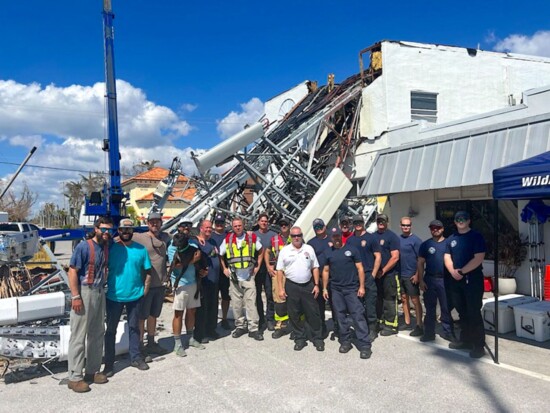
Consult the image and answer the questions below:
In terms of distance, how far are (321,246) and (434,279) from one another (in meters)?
1.64

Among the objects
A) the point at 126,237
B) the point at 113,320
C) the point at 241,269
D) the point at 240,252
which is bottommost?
the point at 113,320

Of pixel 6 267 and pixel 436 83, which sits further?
pixel 436 83

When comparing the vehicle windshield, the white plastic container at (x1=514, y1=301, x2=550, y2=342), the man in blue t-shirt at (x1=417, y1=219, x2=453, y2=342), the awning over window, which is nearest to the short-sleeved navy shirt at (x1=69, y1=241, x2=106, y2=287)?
the man in blue t-shirt at (x1=417, y1=219, x2=453, y2=342)

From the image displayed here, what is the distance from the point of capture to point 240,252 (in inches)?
255

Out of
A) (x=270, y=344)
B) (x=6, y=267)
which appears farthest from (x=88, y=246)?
(x=6, y=267)

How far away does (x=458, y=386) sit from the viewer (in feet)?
14.5

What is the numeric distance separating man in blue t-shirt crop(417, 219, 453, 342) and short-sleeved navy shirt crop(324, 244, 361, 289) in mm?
1006

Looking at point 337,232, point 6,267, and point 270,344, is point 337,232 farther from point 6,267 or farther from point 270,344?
point 6,267

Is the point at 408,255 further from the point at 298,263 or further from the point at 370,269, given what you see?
the point at 298,263

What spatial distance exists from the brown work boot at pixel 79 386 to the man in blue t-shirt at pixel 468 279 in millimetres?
4549

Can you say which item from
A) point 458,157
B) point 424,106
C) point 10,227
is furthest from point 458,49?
point 10,227

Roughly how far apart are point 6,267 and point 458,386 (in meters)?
7.01

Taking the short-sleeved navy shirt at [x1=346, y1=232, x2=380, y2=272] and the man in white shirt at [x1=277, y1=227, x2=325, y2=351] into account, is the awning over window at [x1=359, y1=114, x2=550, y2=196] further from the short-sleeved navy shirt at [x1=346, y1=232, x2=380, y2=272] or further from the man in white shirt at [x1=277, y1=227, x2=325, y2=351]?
the man in white shirt at [x1=277, y1=227, x2=325, y2=351]

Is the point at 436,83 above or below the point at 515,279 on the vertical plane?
above
